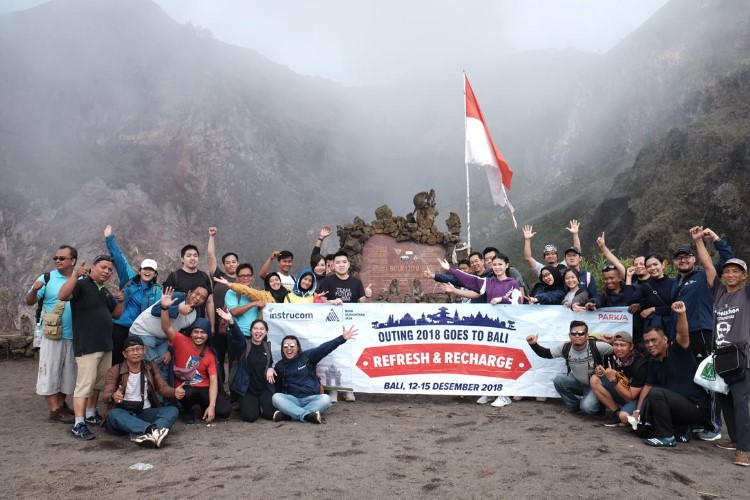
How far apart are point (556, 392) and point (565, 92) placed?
62728mm

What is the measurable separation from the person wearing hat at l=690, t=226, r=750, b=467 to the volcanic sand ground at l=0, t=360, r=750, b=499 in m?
0.22

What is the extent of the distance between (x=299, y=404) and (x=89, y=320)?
226 cm

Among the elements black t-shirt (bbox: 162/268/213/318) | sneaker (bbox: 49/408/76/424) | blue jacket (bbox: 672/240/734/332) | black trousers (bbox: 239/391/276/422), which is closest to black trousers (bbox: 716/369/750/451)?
blue jacket (bbox: 672/240/734/332)

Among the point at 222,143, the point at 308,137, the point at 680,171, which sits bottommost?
the point at 680,171

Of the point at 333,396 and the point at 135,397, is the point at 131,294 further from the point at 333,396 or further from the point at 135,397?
the point at 333,396

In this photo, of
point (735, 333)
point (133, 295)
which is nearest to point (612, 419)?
point (735, 333)

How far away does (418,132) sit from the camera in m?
72.2

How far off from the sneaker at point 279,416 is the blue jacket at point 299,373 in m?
0.24

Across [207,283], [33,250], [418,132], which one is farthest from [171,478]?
[418,132]

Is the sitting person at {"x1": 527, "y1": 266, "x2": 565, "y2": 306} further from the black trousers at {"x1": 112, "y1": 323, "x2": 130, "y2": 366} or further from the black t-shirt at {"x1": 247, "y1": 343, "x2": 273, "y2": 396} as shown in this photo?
the black trousers at {"x1": 112, "y1": 323, "x2": 130, "y2": 366}

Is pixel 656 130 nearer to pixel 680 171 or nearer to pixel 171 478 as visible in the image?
pixel 680 171

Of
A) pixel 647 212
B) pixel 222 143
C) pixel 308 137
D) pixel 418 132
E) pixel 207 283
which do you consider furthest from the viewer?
pixel 418 132

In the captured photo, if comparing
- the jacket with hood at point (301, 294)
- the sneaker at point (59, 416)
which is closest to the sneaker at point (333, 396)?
the jacket with hood at point (301, 294)

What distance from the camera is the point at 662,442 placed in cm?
491
